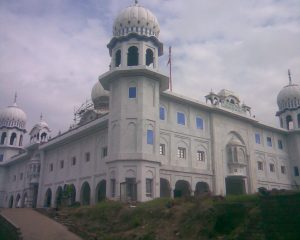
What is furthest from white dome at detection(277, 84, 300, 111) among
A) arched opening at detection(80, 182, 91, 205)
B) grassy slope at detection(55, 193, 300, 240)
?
grassy slope at detection(55, 193, 300, 240)

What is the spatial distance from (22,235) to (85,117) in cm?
2343

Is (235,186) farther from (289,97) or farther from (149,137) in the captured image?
(289,97)

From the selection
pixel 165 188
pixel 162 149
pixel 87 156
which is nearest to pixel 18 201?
pixel 87 156

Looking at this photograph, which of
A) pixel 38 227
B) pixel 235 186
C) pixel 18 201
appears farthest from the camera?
pixel 18 201

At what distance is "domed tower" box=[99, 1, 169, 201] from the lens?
79.0ft

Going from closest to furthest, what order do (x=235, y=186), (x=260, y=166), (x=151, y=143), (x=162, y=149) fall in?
(x=151, y=143) → (x=162, y=149) → (x=235, y=186) → (x=260, y=166)

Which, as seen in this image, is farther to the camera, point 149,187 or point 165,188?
point 165,188

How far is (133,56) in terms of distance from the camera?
94.0ft

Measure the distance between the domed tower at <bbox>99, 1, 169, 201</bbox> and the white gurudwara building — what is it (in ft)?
0.24

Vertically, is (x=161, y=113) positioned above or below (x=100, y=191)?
above

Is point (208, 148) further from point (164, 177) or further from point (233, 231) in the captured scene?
point (233, 231)

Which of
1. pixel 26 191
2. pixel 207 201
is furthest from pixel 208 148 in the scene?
pixel 26 191

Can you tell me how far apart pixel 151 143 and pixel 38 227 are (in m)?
10.4

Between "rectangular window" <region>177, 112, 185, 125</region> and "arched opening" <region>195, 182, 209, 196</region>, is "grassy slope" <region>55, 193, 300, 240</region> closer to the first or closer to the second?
"rectangular window" <region>177, 112, 185, 125</region>
